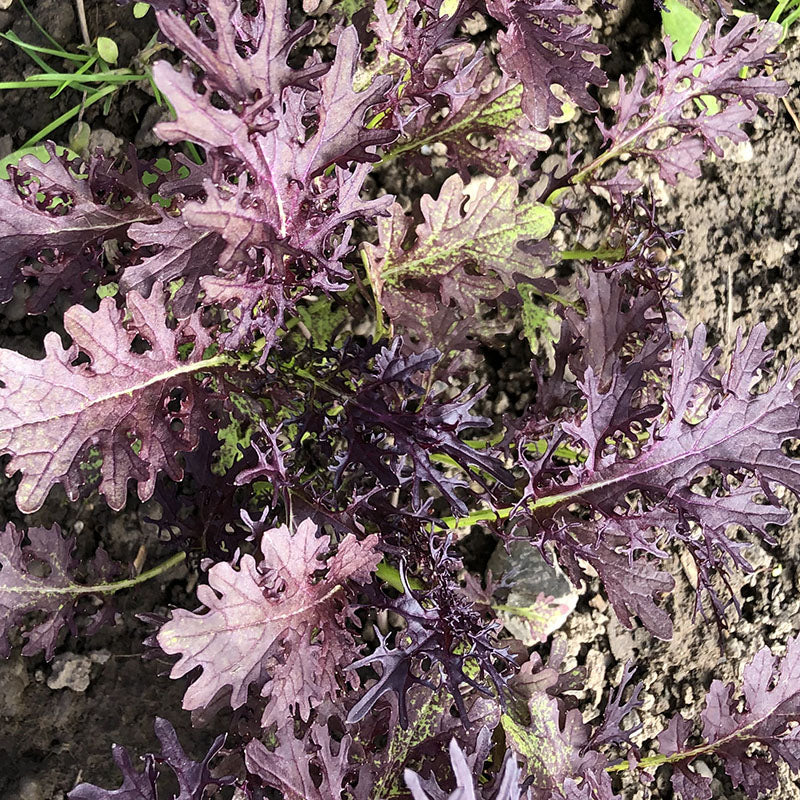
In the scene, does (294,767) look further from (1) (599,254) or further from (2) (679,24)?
(2) (679,24)

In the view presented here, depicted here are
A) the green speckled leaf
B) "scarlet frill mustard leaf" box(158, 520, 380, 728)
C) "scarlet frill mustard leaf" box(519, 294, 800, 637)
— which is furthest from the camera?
the green speckled leaf

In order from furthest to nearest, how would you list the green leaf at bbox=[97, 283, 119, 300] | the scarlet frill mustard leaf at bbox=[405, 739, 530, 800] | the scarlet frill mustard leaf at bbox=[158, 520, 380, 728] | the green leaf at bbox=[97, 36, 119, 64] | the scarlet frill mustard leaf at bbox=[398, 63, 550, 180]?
the green leaf at bbox=[97, 36, 119, 64]
the green leaf at bbox=[97, 283, 119, 300]
the scarlet frill mustard leaf at bbox=[398, 63, 550, 180]
the scarlet frill mustard leaf at bbox=[158, 520, 380, 728]
the scarlet frill mustard leaf at bbox=[405, 739, 530, 800]

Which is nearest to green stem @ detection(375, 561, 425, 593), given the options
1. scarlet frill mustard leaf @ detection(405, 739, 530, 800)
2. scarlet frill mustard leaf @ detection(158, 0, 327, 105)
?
scarlet frill mustard leaf @ detection(405, 739, 530, 800)

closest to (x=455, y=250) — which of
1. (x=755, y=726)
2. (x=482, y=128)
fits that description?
(x=482, y=128)

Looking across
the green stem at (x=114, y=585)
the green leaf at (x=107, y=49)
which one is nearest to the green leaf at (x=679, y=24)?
the green leaf at (x=107, y=49)

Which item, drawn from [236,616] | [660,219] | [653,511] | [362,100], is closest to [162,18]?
[362,100]

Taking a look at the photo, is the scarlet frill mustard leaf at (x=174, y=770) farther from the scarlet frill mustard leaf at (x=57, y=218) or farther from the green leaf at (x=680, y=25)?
the green leaf at (x=680, y=25)

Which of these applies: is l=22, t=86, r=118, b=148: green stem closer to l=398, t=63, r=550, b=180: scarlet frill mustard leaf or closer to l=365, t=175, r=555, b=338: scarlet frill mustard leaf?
l=398, t=63, r=550, b=180: scarlet frill mustard leaf
